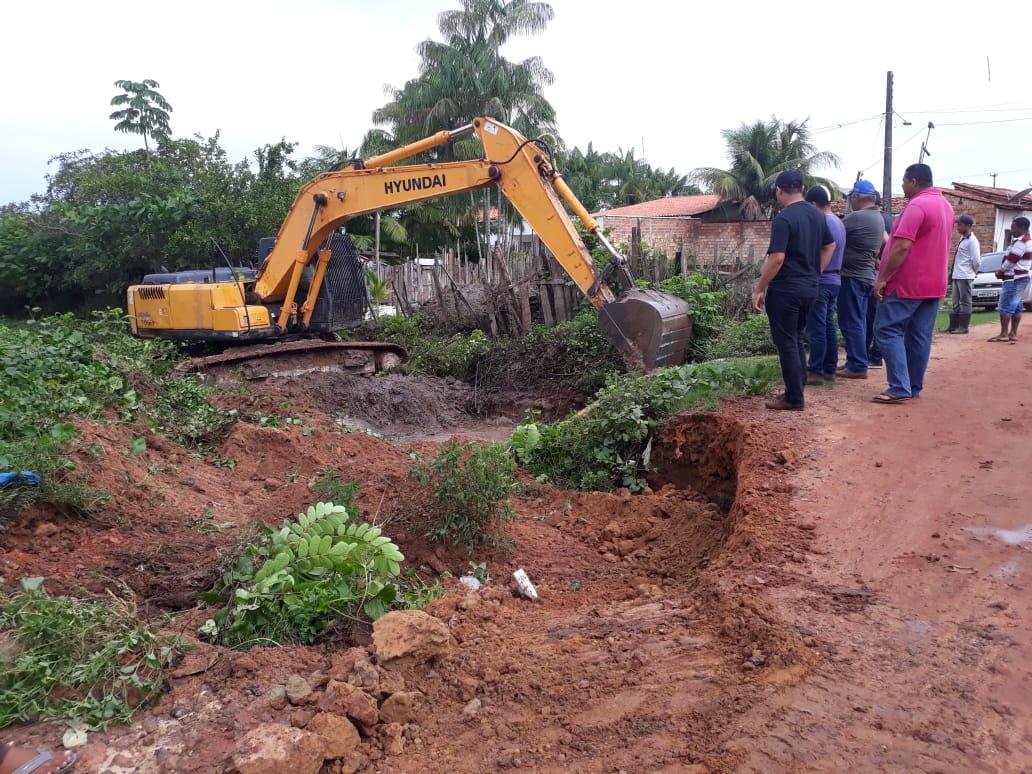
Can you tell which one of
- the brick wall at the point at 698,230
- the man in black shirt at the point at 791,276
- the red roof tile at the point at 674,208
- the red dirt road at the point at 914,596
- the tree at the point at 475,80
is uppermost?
the tree at the point at 475,80

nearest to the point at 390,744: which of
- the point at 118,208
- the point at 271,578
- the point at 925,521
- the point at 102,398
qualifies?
the point at 271,578

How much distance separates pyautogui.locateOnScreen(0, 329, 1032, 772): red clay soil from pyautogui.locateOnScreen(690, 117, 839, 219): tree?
3250 cm

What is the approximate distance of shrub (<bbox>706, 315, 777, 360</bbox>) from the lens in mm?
9562

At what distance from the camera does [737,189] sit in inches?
1437

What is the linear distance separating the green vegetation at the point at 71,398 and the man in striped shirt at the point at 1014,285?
9.64 m

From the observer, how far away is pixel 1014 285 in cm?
986

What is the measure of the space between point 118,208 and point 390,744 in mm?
19960

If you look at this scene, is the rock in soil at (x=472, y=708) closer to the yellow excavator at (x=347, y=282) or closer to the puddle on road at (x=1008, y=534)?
the puddle on road at (x=1008, y=534)

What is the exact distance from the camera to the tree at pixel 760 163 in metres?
36.7

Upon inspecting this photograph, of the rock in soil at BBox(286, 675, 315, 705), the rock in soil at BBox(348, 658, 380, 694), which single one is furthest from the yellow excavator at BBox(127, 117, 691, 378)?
the rock in soil at BBox(286, 675, 315, 705)

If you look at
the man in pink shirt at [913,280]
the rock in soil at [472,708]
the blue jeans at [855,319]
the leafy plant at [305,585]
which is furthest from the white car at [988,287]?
the rock in soil at [472,708]

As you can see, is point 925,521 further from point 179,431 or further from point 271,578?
point 179,431

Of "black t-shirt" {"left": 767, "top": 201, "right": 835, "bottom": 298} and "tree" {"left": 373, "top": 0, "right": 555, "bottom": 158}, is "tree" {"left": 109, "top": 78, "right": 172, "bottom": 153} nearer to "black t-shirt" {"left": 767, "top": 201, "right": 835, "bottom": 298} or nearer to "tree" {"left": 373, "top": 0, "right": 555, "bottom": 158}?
"tree" {"left": 373, "top": 0, "right": 555, "bottom": 158}

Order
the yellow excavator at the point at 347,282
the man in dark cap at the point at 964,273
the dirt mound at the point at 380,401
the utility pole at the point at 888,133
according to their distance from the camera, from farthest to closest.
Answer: the utility pole at the point at 888,133 < the man in dark cap at the point at 964,273 < the dirt mound at the point at 380,401 < the yellow excavator at the point at 347,282
